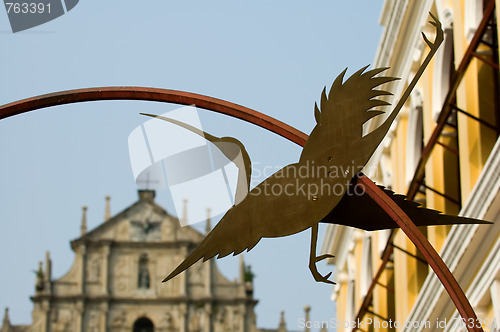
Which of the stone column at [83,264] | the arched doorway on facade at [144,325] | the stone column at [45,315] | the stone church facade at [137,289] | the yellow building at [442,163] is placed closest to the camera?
the yellow building at [442,163]

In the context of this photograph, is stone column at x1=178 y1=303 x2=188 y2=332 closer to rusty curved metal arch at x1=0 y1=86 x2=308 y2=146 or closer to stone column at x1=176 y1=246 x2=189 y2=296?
stone column at x1=176 y1=246 x2=189 y2=296

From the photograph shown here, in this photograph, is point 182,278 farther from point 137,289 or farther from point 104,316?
point 104,316

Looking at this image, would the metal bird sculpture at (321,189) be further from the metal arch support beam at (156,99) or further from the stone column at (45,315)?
the stone column at (45,315)

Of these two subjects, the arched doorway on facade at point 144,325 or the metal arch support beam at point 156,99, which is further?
the arched doorway on facade at point 144,325

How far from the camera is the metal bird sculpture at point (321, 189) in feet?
25.1

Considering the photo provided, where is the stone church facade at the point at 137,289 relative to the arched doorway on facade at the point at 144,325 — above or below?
above

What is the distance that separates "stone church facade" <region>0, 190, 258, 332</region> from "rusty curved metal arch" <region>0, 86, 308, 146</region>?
30.2 meters

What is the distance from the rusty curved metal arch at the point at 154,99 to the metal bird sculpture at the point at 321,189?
0.24m

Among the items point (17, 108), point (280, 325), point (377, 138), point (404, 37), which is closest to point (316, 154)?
point (377, 138)

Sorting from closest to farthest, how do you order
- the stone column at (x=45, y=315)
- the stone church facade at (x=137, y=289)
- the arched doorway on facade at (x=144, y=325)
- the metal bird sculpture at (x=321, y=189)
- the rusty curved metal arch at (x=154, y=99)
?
the metal bird sculpture at (x=321, y=189) → the rusty curved metal arch at (x=154, y=99) → the stone column at (x=45, y=315) → the stone church facade at (x=137, y=289) → the arched doorway on facade at (x=144, y=325)

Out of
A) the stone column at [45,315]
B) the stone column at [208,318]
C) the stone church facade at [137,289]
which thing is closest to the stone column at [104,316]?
the stone church facade at [137,289]

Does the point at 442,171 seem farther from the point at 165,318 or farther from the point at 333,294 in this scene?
the point at 165,318

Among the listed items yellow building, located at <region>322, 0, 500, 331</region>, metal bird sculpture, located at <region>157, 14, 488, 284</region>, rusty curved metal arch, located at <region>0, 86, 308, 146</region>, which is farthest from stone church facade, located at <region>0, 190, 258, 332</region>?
metal bird sculpture, located at <region>157, 14, 488, 284</region>

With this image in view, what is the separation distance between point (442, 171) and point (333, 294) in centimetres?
991
